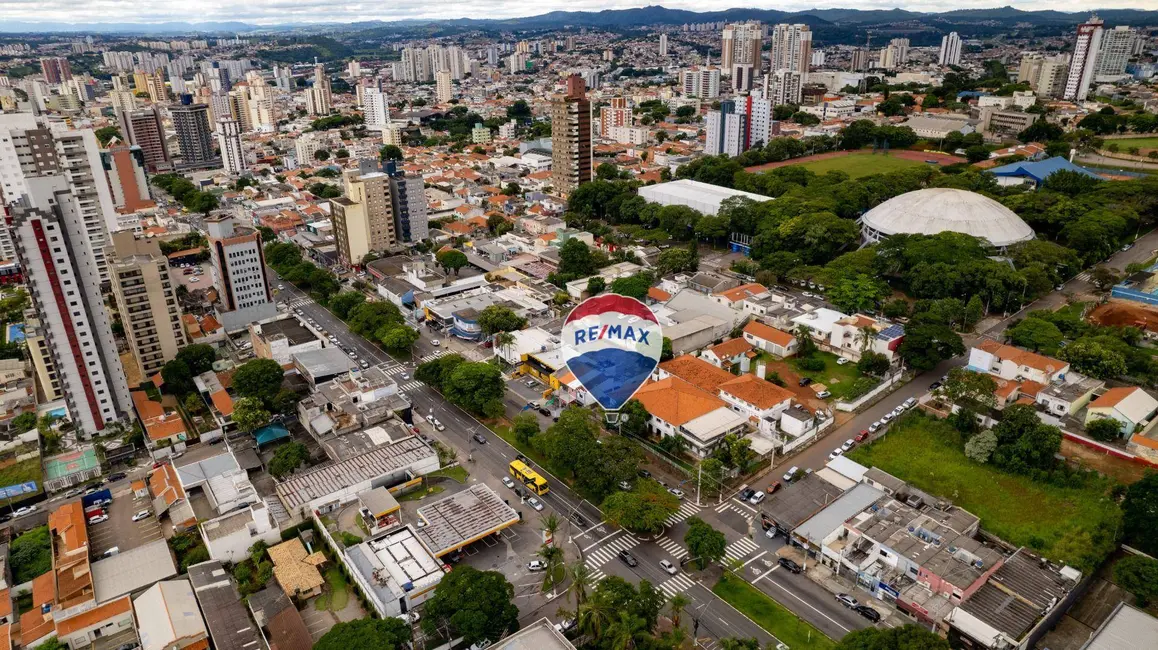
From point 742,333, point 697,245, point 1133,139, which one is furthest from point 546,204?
point 1133,139

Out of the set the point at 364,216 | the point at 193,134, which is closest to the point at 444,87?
the point at 193,134

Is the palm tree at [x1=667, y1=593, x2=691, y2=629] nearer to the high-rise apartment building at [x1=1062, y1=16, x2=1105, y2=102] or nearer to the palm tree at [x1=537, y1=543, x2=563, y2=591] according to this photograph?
the palm tree at [x1=537, y1=543, x2=563, y2=591]

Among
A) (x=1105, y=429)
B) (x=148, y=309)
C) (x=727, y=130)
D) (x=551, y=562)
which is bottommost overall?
(x=551, y=562)

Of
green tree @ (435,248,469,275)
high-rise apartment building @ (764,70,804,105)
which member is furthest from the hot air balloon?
high-rise apartment building @ (764,70,804,105)

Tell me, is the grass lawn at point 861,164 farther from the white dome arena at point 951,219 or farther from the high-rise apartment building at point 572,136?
the high-rise apartment building at point 572,136

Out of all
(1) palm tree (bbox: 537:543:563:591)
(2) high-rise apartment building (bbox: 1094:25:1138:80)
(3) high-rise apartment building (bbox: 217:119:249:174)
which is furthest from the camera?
(2) high-rise apartment building (bbox: 1094:25:1138:80)

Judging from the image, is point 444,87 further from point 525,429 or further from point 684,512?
point 684,512
